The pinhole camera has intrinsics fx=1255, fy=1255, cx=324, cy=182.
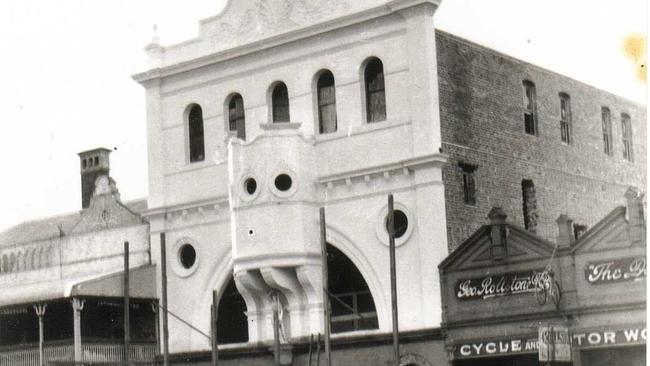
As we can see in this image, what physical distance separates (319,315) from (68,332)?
9185 mm

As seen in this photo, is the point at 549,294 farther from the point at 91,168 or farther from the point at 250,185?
the point at 91,168

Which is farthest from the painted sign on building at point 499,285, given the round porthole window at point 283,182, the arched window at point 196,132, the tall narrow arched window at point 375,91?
the arched window at point 196,132

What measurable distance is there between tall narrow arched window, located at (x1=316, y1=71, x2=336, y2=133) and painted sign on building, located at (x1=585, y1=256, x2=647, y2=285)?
26.8 feet

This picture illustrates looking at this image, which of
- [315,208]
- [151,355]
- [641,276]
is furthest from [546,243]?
[151,355]

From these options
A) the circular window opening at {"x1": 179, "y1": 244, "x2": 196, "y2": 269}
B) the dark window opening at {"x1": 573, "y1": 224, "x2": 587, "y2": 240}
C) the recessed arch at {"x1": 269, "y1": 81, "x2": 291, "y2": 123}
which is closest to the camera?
the recessed arch at {"x1": 269, "y1": 81, "x2": 291, "y2": 123}

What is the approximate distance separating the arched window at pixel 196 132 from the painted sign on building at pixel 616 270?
12.4 m

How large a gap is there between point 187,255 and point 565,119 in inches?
441

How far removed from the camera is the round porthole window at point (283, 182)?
31.7m

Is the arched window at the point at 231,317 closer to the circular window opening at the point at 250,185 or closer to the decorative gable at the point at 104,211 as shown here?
the circular window opening at the point at 250,185

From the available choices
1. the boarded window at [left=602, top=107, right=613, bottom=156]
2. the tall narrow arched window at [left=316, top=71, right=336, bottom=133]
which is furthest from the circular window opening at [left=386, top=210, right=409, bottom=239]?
the boarded window at [left=602, top=107, right=613, bottom=156]

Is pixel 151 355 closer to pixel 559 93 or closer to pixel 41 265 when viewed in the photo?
pixel 41 265

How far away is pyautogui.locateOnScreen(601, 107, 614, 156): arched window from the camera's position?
36531mm

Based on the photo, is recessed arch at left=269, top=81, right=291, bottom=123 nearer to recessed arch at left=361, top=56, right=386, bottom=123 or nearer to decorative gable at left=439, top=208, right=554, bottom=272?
recessed arch at left=361, top=56, right=386, bottom=123

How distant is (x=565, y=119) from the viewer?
3500 cm
